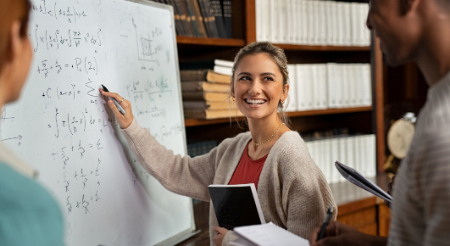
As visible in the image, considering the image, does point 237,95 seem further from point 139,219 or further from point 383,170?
point 383,170

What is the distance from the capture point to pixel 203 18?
1907 mm

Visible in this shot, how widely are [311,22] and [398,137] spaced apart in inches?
37.5

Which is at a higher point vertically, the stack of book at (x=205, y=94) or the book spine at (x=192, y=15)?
the book spine at (x=192, y=15)

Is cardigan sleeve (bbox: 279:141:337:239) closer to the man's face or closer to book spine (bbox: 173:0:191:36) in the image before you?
the man's face

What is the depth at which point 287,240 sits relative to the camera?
92 centimetres

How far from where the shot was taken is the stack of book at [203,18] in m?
1.82

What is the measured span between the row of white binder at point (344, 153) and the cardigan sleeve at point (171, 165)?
33.6 inches

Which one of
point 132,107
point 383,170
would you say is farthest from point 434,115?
point 383,170

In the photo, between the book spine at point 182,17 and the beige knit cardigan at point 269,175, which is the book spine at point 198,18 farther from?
the beige knit cardigan at point 269,175

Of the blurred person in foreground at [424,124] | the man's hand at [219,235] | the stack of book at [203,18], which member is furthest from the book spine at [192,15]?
the blurred person in foreground at [424,124]

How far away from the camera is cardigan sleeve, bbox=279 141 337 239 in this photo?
3.80 ft

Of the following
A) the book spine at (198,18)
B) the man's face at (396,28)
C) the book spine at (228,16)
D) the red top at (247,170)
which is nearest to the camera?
the man's face at (396,28)

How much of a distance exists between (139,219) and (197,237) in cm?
32

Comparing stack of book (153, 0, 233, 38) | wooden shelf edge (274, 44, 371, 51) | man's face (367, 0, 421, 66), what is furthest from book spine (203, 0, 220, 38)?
man's face (367, 0, 421, 66)
